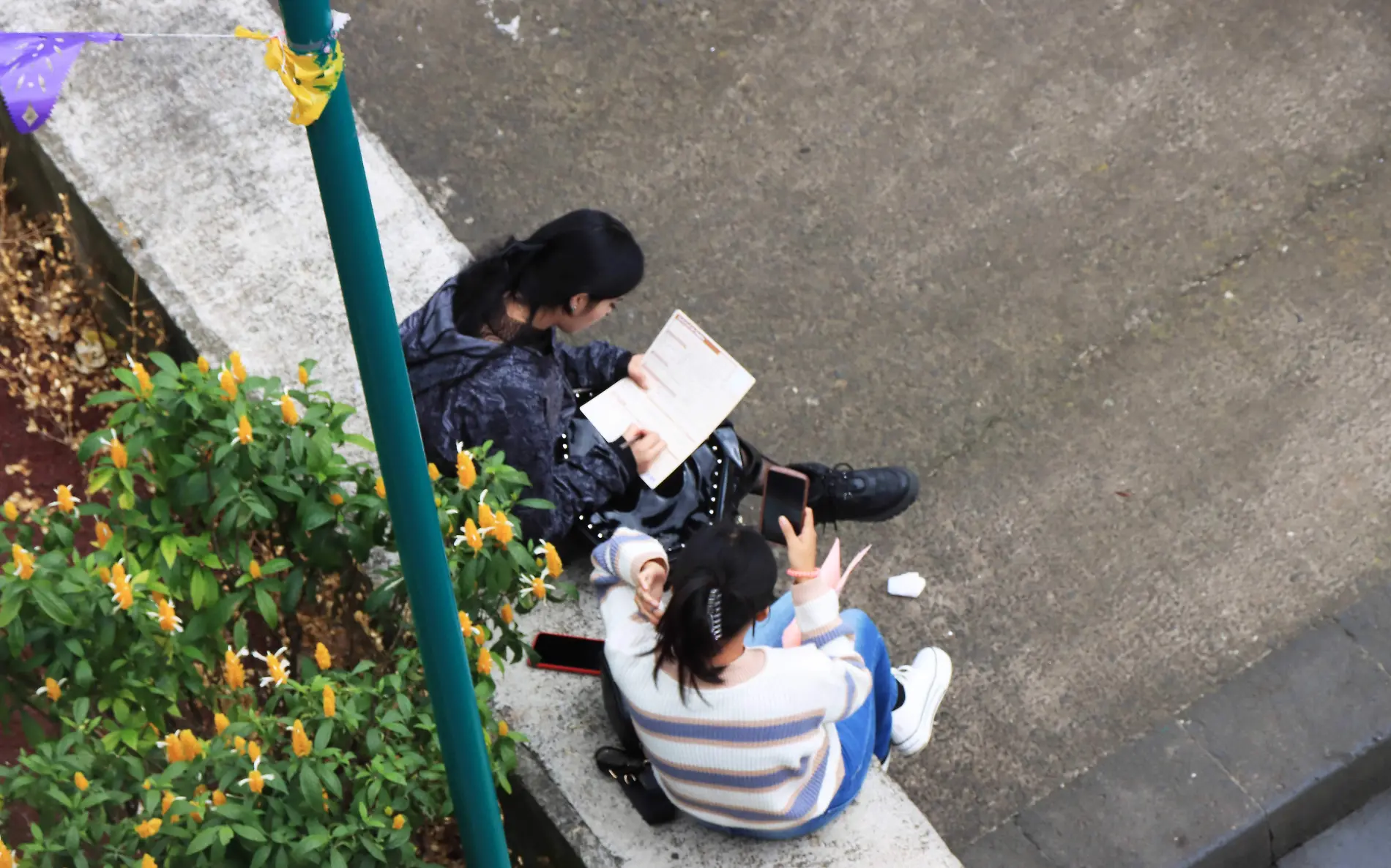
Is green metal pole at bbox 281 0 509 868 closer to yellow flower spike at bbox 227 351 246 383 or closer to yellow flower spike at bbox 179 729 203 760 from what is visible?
yellow flower spike at bbox 179 729 203 760

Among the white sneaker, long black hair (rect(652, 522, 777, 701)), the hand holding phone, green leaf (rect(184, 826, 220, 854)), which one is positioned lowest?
the white sneaker

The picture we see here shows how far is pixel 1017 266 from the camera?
16.5 ft

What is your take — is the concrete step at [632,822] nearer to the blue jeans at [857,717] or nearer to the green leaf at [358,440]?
the blue jeans at [857,717]

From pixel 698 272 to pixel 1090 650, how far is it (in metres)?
1.78

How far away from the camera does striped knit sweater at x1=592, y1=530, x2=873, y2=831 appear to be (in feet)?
10.1

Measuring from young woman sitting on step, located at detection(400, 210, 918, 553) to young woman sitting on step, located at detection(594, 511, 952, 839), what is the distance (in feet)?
0.89

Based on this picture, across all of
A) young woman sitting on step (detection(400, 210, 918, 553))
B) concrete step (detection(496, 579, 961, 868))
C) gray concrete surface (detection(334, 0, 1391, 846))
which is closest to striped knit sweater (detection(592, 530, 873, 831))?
concrete step (detection(496, 579, 961, 868))

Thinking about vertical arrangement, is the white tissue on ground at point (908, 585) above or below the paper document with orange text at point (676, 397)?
below

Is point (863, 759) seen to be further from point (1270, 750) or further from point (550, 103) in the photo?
point (550, 103)

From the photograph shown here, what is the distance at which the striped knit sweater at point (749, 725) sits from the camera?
308 cm

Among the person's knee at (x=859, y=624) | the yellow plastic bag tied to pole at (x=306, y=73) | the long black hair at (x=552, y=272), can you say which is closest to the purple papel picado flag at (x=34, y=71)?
the yellow plastic bag tied to pole at (x=306, y=73)

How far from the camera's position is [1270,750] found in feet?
13.3

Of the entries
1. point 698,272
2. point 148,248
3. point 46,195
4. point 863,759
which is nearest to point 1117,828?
point 863,759

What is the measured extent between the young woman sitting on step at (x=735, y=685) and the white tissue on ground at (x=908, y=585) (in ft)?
3.17
